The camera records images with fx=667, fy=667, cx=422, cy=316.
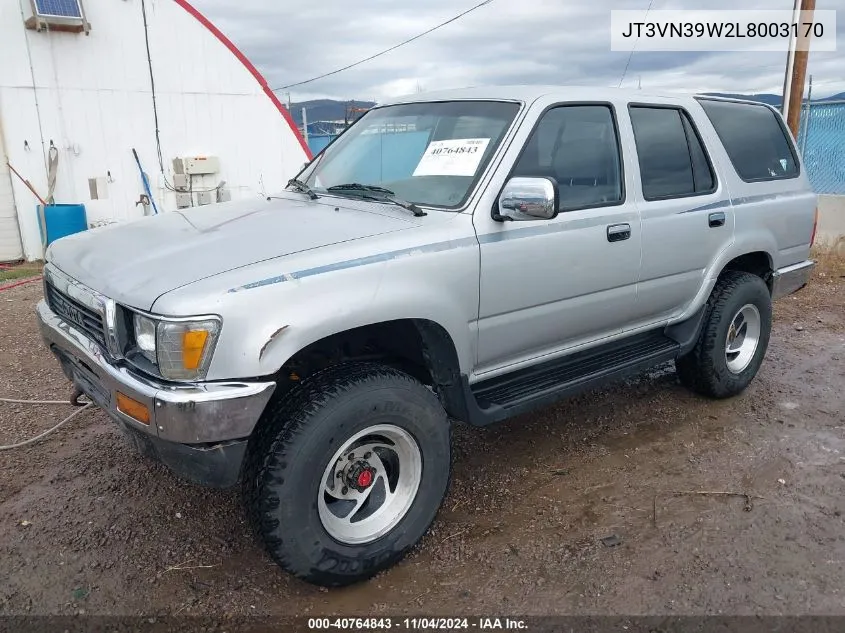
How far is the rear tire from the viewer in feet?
14.3

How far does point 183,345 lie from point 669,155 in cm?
303

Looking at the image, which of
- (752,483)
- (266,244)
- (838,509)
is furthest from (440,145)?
(838,509)

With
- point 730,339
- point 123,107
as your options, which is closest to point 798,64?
point 730,339

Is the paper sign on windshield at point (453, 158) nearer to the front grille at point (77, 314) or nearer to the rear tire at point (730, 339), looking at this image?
the front grille at point (77, 314)

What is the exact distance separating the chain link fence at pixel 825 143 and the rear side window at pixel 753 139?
8047 millimetres

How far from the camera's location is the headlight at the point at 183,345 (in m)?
2.29

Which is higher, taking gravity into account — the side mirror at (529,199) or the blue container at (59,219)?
the side mirror at (529,199)

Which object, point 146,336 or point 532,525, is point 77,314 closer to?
point 146,336

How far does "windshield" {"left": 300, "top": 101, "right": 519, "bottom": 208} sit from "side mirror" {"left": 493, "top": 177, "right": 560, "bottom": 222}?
0.68ft

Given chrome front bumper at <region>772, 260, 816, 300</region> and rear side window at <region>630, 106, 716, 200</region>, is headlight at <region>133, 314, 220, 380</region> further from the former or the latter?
chrome front bumper at <region>772, 260, 816, 300</region>

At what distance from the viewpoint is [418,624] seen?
2.58 meters

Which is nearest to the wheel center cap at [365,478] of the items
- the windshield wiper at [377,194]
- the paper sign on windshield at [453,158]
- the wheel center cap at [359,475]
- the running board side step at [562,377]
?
the wheel center cap at [359,475]

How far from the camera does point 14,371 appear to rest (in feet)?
→ 16.8

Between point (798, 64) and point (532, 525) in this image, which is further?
point (798, 64)
